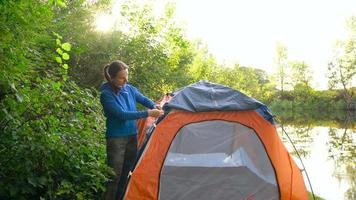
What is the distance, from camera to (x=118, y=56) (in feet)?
26.1

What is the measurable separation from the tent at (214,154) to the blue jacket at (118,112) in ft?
0.88

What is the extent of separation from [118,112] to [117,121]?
0.16m

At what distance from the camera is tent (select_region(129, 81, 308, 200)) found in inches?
161

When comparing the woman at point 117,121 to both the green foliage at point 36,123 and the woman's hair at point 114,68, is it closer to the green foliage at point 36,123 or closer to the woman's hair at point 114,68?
the woman's hair at point 114,68

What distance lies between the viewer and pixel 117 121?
4012mm

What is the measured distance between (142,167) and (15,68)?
170 centimetres

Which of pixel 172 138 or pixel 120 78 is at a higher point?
pixel 120 78

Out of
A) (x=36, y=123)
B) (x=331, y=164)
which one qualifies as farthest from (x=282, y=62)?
(x=36, y=123)

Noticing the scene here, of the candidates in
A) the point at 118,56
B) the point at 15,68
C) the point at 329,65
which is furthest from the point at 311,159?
the point at 329,65

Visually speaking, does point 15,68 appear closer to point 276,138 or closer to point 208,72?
point 276,138

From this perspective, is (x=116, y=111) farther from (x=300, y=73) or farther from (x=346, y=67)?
(x=300, y=73)

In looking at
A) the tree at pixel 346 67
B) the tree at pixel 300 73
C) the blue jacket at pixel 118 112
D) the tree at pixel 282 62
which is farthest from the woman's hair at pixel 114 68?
the tree at pixel 282 62

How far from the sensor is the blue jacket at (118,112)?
12.8 feet

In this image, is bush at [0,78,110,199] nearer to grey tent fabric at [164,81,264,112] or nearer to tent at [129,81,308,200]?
tent at [129,81,308,200]
